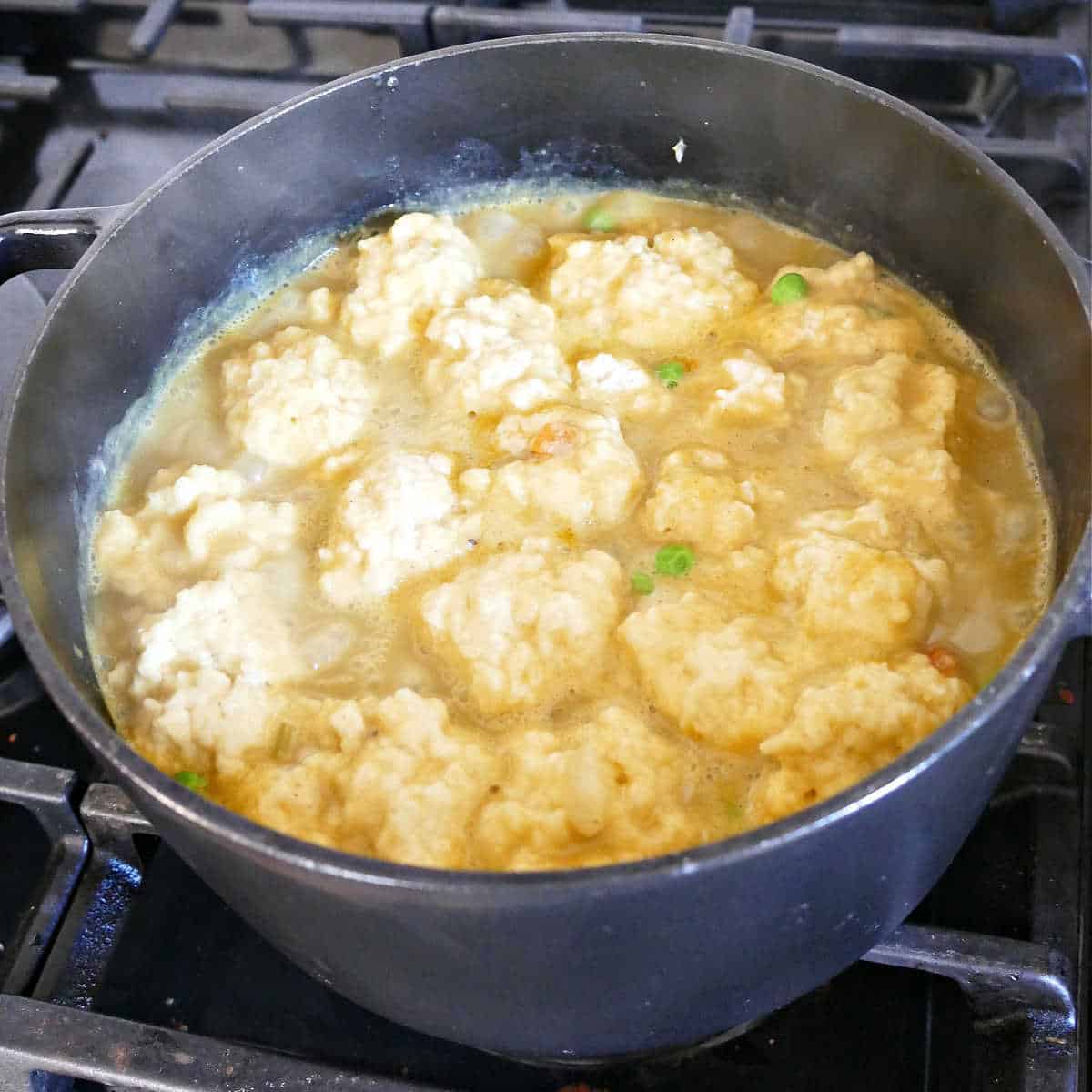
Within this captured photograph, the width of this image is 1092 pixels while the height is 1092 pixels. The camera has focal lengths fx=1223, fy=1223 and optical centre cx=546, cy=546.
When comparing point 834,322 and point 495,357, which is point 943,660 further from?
point 495,357

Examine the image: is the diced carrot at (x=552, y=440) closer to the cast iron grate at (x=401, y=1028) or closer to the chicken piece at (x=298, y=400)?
the chicken piece at (x=298, y=400)

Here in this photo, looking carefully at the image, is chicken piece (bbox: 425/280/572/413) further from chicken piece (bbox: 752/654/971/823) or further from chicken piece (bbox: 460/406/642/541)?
chicken piece (bbox: 752/654/971/823)

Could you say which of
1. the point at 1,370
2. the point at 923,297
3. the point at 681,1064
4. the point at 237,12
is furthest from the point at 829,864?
the point at 237,12

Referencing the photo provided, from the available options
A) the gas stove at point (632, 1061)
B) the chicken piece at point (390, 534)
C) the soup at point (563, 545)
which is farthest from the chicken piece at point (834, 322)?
the chicken piece at point (390, 534)

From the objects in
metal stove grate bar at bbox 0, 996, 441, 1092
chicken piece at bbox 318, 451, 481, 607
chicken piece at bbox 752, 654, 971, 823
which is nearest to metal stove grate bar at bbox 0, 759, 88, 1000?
metal stove grate bar at bbox 0, 996, 441, 1092

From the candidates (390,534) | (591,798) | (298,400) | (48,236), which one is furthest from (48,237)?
(591,798)
